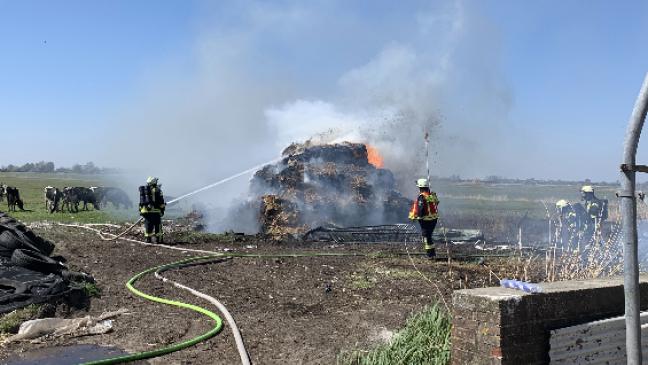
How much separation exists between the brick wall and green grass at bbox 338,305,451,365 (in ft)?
2.24

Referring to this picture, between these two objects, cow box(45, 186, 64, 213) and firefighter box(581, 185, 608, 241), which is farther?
cow box(45, 186, 64, 213)

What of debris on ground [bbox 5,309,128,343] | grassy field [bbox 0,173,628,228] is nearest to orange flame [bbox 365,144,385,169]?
grassy field [bbox 0,173,628,228]

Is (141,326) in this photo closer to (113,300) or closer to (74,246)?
(113,300)

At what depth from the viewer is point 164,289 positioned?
348 inches

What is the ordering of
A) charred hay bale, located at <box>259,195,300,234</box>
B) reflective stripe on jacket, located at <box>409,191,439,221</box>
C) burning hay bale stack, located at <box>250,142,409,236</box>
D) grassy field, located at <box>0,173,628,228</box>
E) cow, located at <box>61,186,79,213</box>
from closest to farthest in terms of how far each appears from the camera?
reflective stripe on jacket, located at <box>409,191,439,221</box>
charred hay bale, located at <box>259,195,300,234</box>
burning hay bale stack, located at <box>250,142,409,236</box>
grassy field, located at <box>0,173,628,228</box>
cow, located at <box>61,186,79,213</box>

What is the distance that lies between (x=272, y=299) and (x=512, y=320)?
496 centimetres

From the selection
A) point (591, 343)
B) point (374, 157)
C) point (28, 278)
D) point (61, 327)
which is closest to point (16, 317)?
point (61, 327)

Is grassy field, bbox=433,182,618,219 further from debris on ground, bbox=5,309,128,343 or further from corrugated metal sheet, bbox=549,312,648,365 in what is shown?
debris on ground, bbox=5,309,128,343

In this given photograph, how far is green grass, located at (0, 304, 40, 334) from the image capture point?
6383 millimetres

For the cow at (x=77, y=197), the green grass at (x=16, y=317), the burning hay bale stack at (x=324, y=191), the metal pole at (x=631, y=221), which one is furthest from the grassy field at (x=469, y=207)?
the green grass at (x=16, y=317)

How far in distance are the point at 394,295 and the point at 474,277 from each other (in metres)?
2.10

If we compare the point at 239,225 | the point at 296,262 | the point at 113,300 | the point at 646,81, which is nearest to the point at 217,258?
the point at 296,262

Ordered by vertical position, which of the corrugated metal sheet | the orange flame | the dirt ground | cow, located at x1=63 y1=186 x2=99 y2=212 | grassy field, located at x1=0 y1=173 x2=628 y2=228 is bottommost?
the dirt ground

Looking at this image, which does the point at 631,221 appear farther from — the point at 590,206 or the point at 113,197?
the point at 113,197
